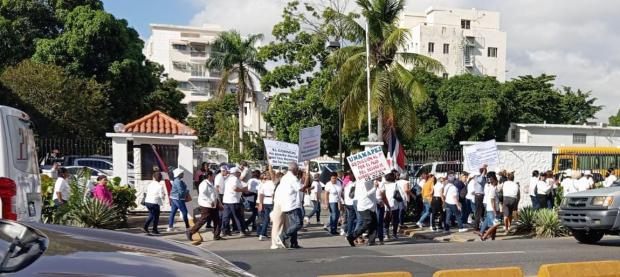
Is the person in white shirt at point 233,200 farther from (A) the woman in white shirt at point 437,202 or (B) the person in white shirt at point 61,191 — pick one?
(A) the woman in white shirt at point 437,202

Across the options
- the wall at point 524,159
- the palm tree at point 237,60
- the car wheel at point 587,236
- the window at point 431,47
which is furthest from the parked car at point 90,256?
the window at point 431,47

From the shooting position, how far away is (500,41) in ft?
230

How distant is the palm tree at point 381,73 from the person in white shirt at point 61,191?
12.2 metres

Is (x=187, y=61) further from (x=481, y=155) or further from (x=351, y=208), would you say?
(x=351, y=208)

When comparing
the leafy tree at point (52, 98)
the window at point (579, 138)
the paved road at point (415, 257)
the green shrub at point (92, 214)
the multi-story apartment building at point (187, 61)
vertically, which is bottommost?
the paved road at point (415, 257)

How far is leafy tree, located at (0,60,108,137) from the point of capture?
29.3 m

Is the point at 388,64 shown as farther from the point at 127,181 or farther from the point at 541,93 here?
the point at 541,93

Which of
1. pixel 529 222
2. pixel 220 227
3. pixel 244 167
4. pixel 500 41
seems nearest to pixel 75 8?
pixel 244 167

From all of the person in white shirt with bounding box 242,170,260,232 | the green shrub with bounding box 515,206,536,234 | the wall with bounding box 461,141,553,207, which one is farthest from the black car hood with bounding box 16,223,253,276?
the wall with bounding box 461,141,553,207

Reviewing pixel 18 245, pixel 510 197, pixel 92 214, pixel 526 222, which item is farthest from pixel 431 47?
pixel 18 245

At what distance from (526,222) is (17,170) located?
13040 mm

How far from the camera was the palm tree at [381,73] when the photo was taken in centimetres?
2358

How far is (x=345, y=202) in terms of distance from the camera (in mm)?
14875

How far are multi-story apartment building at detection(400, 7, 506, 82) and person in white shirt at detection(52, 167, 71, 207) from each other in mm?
53932
